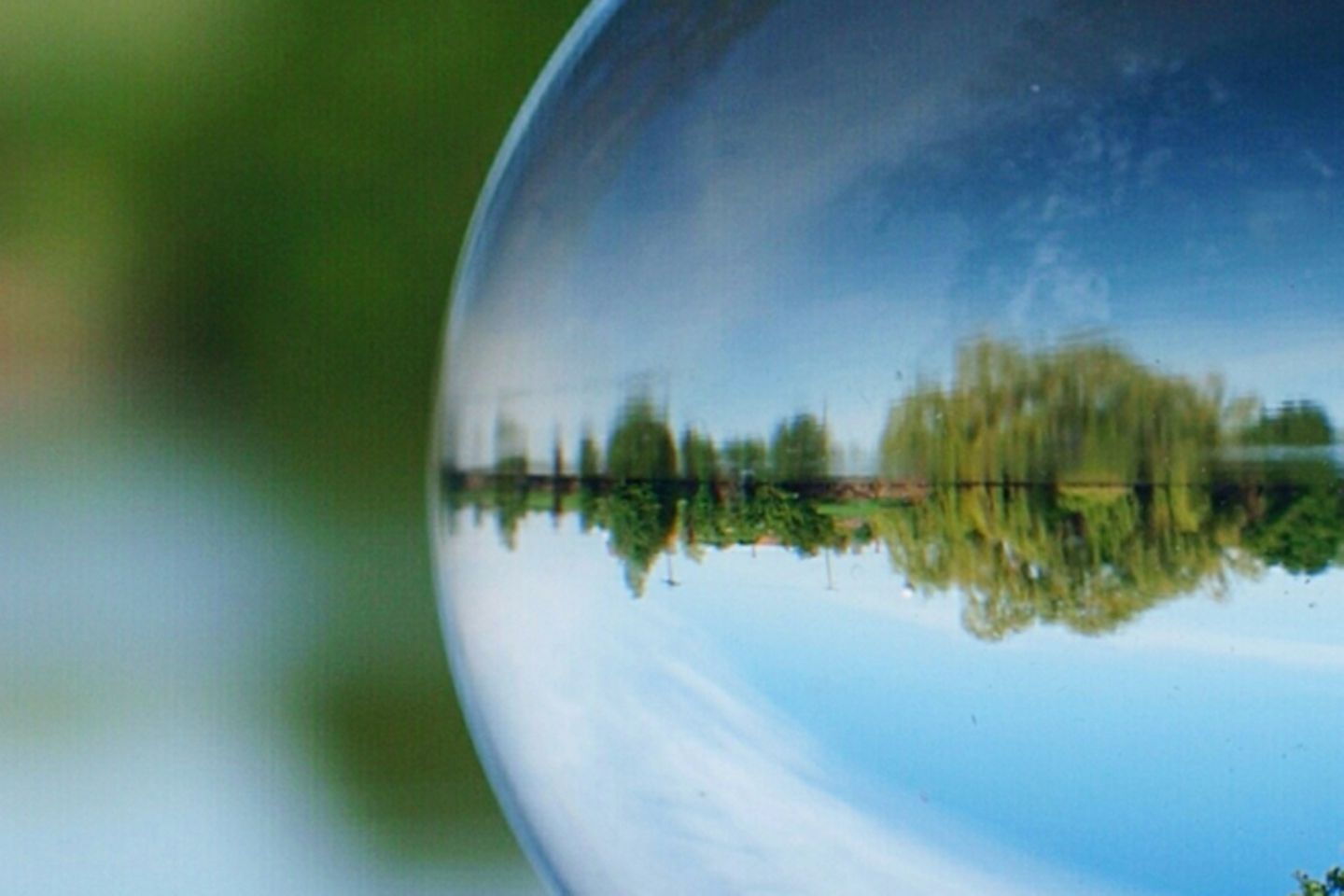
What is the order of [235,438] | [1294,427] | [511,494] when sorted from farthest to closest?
[235,438], [511,494], [1294,427]

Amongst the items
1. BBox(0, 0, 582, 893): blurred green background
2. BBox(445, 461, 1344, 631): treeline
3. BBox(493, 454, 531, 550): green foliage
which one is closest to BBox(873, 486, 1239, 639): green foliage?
BBox(445, 461, 1344, 631): treeline

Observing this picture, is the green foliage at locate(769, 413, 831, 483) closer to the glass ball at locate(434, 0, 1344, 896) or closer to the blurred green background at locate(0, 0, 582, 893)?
A: the glass ball at locate(434, 0, 1344, 896)

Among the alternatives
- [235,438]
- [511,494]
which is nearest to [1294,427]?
[511,494]

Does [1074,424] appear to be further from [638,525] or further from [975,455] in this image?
[638,525]

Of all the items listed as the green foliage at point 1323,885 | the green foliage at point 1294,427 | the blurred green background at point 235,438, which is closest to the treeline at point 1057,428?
the green foliage at point 1294,427

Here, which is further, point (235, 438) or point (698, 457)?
point (235, 438)

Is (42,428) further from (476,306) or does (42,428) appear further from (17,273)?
(476,306)

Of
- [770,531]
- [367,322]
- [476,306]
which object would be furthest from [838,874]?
[367,322]

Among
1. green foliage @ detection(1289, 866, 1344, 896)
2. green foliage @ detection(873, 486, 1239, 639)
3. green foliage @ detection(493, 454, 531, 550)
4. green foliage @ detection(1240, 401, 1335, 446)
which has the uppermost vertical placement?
green foliage @ detection(1240, 401, 1335, 446)
